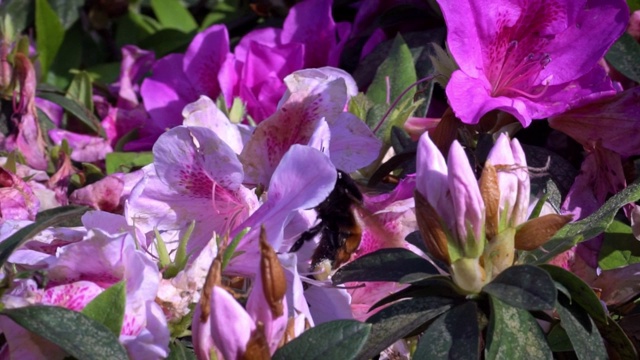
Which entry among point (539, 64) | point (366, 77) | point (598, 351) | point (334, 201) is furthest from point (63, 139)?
point (598, 351)

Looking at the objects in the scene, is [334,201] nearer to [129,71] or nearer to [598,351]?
[598,351]

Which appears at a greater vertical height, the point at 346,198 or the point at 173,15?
the point at 346,198

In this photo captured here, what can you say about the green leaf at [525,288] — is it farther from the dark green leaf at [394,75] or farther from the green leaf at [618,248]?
the dark green leaf at [394,75]

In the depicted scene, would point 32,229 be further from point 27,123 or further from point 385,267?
point 27,123

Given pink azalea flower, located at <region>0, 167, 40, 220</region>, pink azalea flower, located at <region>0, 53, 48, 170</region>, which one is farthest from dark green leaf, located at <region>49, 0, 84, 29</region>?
pink azalea flower, located at <region>0, 167, 40, 220</region>

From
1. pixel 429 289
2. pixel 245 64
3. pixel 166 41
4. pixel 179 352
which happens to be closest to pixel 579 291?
pixel 429 289

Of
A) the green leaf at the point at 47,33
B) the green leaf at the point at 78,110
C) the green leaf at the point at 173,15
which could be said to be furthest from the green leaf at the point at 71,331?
the green leaf at the point at 173,15

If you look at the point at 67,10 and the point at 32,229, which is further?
the point at 67,10
